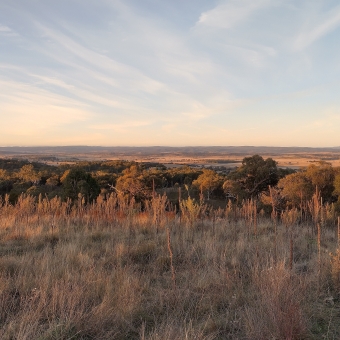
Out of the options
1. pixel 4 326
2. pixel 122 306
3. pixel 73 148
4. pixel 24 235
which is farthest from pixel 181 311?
pixel 73 148

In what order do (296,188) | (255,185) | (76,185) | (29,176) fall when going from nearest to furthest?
(296,188)
(76,185)
(255,185)
(29,176)

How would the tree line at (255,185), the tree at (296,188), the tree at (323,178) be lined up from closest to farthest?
the tree at (296,188)
the tree line at (255,185)
the tree at (323,178)

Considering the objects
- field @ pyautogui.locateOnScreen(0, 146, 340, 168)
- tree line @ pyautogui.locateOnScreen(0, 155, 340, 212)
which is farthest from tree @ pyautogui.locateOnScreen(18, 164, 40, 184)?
field @ pyautogui.locateOnScreen(0, 146, 340, 168)

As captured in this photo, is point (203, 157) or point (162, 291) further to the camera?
point (203, 157)

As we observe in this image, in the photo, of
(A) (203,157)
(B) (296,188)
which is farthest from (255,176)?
(A) (203,157)

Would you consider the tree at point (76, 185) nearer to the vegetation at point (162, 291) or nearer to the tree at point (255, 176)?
the tree at point (255, 176)

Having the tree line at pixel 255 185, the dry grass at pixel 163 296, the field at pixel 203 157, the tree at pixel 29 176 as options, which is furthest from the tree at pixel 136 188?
the field at pixel 203 157

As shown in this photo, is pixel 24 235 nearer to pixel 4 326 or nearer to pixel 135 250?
pixel 135 250

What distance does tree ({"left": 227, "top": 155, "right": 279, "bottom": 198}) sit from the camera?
62.6ft

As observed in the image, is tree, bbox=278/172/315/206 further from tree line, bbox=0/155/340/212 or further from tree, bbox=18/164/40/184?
tree, bbox=18/164/40/184

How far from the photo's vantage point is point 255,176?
63.3 ft

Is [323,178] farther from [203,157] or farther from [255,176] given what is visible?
[203,157]

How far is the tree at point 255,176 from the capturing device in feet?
62.6

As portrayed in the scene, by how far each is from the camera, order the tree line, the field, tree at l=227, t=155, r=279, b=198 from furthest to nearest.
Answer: the field, tree at l=227, t=155, r=279, b=198, the tree line
